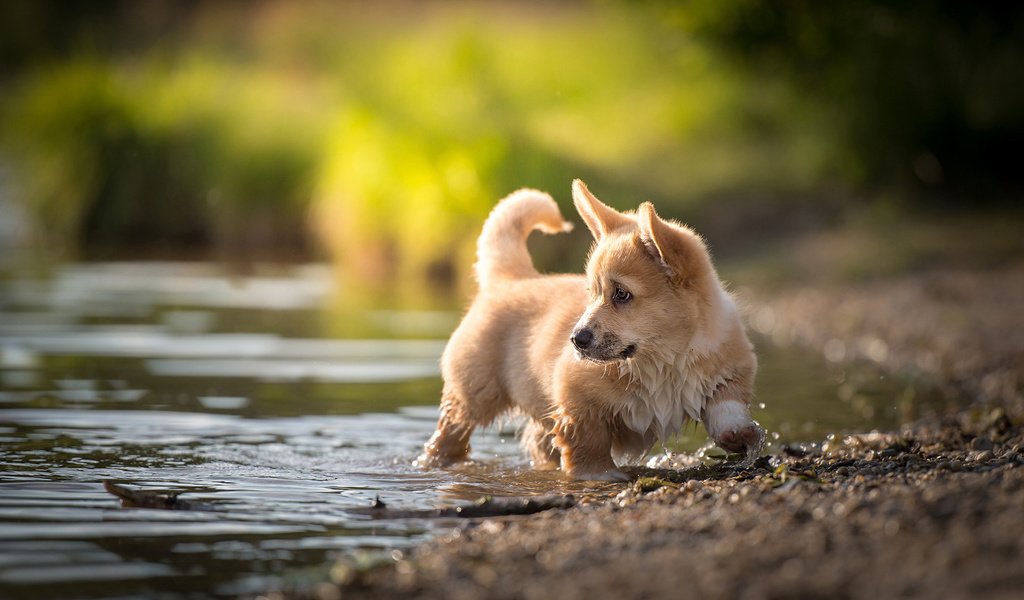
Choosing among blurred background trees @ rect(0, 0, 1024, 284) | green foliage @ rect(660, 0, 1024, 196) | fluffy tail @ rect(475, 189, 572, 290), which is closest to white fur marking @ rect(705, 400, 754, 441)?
fluffy tail @ rect(475, 189, 572, 290)

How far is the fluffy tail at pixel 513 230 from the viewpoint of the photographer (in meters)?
6.24

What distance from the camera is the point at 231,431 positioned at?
21.2 ft

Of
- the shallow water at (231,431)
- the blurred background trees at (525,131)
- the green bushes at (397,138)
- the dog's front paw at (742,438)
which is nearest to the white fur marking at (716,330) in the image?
the dog's front paw at (742,438)

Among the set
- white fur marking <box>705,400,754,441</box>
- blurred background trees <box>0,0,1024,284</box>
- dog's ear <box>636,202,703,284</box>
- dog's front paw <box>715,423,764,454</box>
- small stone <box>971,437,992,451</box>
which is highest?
blurred background trees <box>0,0,1024,284</box>

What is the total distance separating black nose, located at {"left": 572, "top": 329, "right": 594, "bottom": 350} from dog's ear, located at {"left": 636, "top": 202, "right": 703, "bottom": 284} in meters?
0.42

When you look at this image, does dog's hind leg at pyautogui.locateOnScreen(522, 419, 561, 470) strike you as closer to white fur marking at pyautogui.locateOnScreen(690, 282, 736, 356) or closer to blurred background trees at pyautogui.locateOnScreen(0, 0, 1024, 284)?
white fur marking at pyautogui.locateOnScreen(690, 282, 736, 356)

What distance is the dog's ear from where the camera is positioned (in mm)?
5281

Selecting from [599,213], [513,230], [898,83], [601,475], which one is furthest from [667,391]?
[898,83]

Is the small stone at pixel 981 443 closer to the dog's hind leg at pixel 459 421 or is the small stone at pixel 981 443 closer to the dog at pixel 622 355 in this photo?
the dog at pixel 622 355

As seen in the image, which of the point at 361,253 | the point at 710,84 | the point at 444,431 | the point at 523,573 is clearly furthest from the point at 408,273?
the point at 523,573

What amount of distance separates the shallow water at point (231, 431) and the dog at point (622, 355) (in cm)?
30

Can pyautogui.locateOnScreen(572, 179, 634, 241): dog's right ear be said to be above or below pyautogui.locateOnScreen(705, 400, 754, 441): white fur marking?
above

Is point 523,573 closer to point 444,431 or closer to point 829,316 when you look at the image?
point 444,431

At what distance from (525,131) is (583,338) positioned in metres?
8.92
